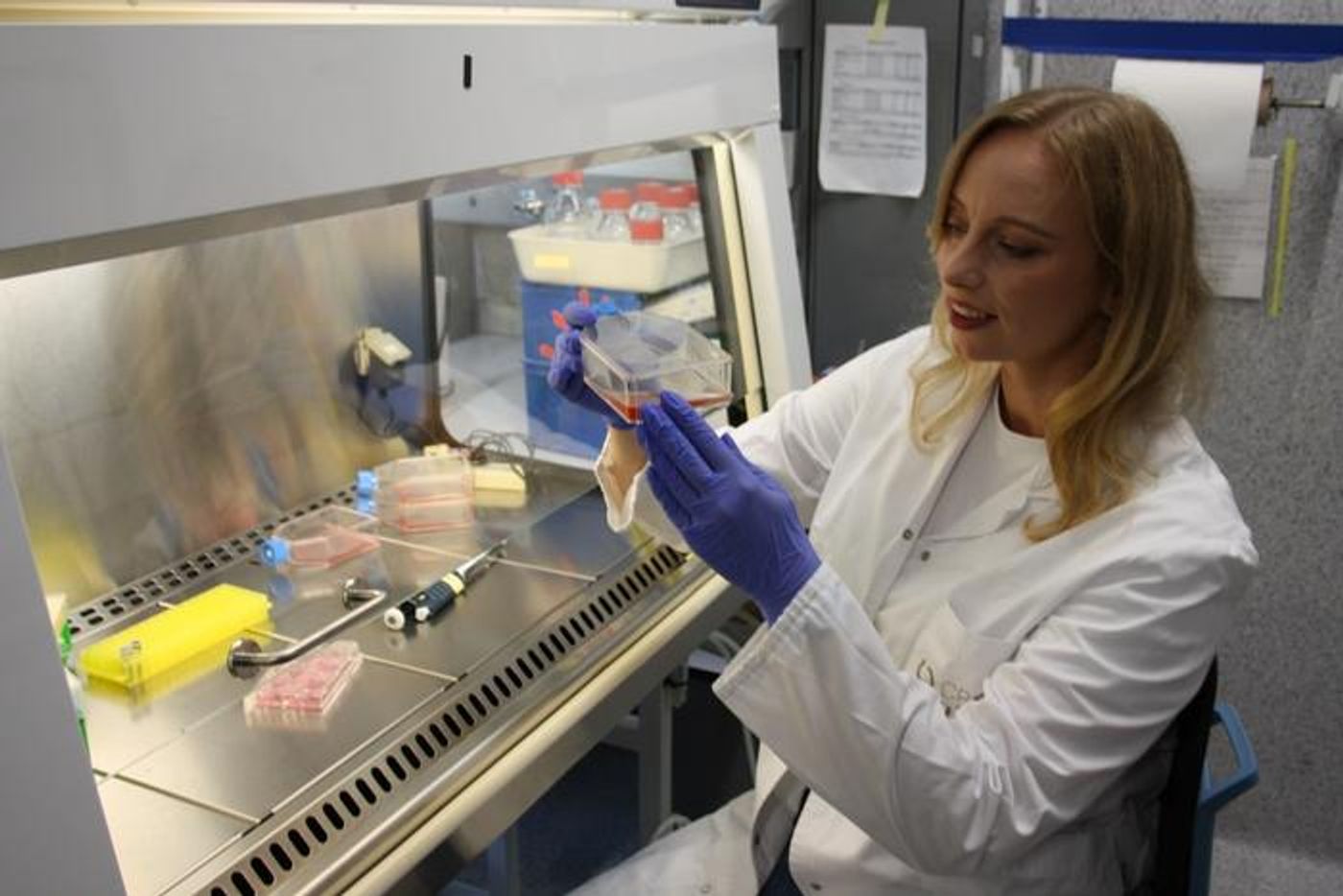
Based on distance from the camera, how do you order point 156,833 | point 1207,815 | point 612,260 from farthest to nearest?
point 612,260, point 1207,815, point 156,833

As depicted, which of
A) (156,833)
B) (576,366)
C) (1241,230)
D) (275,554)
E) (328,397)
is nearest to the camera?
(156,833)

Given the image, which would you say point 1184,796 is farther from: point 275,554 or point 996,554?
point 275,554

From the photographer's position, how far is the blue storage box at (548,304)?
5.26ft

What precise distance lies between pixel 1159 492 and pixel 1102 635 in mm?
148

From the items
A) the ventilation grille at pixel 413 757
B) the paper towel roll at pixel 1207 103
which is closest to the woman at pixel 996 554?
the ventilation grille at pixel 413 757

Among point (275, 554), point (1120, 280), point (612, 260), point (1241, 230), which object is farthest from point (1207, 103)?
point (275, 554)

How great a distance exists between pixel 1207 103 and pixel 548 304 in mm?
950

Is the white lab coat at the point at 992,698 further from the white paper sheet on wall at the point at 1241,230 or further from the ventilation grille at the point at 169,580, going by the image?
the white paper sheet on wall at the point at 1241,230

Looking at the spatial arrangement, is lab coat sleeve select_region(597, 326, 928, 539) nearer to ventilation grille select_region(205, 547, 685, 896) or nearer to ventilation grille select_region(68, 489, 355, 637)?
ventilation grille select_region(205, 547, 685, 896)

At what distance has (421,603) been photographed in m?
1.20

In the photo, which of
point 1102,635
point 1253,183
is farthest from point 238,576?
point 1253,183

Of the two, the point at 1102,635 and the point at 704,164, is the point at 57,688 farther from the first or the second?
the point at 704,164

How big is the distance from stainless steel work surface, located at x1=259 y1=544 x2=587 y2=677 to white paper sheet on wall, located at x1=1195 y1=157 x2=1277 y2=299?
1.19 m

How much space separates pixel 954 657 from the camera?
1.08 metres
